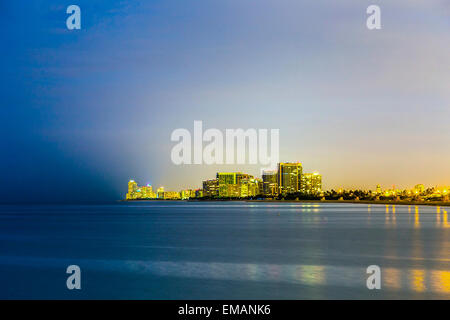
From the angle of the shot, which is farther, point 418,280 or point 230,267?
point 230,267

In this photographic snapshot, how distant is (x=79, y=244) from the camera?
39.0 metres

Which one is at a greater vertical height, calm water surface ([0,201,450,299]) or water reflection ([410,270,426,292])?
water reflection ([410,270,426,292])

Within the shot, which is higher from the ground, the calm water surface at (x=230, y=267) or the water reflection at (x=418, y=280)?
the water reflection at (x=418, y=280)

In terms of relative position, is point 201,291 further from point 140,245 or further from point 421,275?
point 140,245

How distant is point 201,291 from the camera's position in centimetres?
1917

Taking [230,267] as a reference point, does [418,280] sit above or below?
above

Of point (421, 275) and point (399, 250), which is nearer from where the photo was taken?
point (421, 275)
